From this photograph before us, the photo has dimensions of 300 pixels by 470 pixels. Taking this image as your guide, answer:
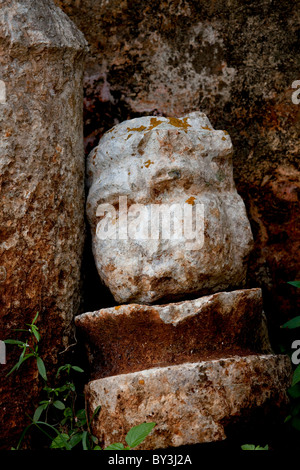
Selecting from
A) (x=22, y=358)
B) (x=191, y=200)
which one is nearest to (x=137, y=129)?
(x=191, y=200)

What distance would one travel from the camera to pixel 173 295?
2010 mm

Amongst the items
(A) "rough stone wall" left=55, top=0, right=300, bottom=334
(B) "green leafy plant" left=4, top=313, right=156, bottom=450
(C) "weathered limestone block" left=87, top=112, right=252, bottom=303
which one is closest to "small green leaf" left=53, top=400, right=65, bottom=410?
(B) "green leafy plant" left=4, top=313, right=156, bottom=450

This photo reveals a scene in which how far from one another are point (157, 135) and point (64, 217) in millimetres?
482

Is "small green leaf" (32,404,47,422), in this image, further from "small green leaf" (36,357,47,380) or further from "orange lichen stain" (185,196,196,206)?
"orange lichen stain" (185,196,196,206)

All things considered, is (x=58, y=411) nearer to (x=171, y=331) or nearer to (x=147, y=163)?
(x=171, y=331)

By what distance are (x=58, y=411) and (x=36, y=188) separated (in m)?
0.82

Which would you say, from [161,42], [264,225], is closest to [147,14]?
[161,42]

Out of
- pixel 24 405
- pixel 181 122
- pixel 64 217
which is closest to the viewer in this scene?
pixel 24 405

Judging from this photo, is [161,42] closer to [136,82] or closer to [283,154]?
[136,82]

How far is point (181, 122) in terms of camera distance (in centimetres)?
230

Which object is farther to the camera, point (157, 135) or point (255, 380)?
point (157, 135)

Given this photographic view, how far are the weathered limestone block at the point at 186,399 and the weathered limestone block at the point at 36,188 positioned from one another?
33cm

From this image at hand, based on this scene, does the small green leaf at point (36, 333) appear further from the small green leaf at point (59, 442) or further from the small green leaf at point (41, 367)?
the small green leaf at point (59, 442)

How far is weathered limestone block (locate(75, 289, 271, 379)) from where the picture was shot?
1.88 meters
